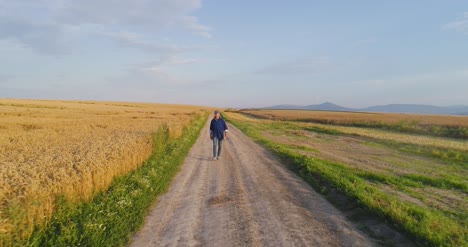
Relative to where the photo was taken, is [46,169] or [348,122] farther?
[348,122]

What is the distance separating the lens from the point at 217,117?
1627cm

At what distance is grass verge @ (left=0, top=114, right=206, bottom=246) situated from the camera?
6070 millimetres

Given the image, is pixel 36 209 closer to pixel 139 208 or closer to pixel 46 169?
pixel 139 208

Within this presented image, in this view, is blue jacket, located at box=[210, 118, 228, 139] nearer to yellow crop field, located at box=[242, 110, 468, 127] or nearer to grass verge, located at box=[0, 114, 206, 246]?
grass verge, located at box=[0, 114, 206, 246]

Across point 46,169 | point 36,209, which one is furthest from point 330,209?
point 46,169

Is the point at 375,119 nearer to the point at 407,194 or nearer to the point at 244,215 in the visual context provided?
the point at 407,194

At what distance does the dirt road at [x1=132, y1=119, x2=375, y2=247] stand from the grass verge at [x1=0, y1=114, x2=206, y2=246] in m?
0.39

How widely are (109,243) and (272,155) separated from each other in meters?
12.7

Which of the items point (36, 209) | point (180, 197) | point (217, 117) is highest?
point (217, 117)

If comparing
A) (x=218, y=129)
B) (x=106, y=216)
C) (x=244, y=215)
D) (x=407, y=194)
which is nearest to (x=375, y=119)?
(x=218, y=129)

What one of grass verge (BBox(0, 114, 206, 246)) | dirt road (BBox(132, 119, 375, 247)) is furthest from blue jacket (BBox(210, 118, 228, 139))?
grass verge (BBox(0, 114, 206, 246))

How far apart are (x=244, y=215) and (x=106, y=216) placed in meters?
3.32

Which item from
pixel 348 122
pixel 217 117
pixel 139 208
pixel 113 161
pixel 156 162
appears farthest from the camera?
pixel 348 122

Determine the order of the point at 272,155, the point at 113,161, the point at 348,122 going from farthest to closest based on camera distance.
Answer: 1. the point at 348,122
2. the point at 272,155
3. the point at 113,161
